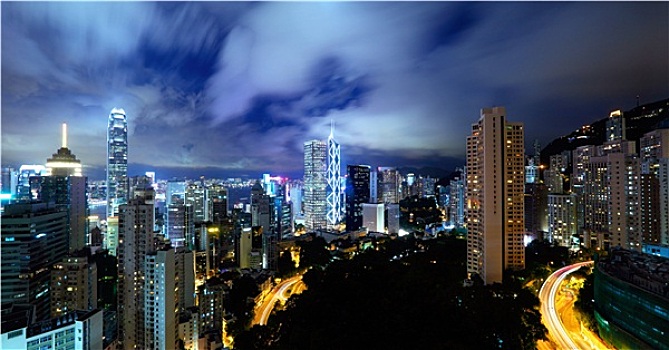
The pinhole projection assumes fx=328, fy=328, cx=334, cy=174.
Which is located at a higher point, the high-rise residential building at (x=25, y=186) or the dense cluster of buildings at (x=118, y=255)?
the high-rise residential building at (x=25, y=186)

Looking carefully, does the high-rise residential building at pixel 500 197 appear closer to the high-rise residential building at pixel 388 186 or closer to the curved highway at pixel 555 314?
the curved highway at pixel 555 314

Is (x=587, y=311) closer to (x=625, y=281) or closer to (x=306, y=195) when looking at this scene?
(x=625, y=281)

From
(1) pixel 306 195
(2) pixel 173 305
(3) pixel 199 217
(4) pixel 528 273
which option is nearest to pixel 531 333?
(4) pixel 528 273

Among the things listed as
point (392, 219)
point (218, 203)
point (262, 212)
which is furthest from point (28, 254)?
point (392, 219)

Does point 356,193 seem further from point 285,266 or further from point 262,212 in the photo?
point 285,266

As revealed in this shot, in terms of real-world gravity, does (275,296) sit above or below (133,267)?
below

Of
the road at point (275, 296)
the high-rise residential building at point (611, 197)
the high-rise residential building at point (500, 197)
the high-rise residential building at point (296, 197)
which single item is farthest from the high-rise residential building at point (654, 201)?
the high-rise residential building at point (296, 197)
